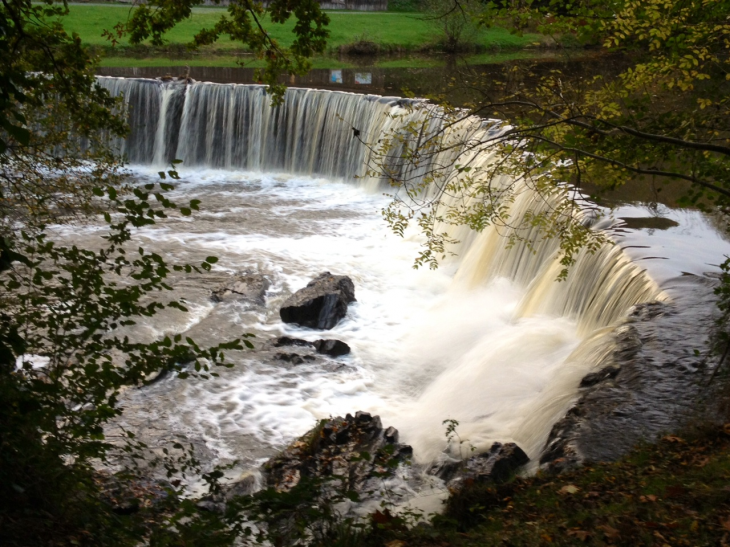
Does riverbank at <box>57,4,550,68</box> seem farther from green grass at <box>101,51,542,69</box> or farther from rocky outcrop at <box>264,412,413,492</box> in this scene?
rocky outcrop at <box>264,412,413,492</box>

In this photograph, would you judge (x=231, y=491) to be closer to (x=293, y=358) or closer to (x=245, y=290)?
(x=293, y=358)

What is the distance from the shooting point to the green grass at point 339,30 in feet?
114

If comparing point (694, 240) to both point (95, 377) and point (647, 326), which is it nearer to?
point (647, 326)

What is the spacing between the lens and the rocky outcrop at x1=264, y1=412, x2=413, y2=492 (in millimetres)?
7074

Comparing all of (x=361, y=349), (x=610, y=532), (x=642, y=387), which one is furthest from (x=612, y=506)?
(x=361, y=349)

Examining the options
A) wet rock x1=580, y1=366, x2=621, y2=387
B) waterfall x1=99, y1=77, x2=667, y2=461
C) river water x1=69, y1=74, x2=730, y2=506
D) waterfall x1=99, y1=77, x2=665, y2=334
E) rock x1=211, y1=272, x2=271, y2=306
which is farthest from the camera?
waterfall x1=99, y1=77, x2=665, y2=334

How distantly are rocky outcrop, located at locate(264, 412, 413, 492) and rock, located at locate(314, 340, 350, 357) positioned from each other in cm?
256

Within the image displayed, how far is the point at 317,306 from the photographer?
38.5 ft

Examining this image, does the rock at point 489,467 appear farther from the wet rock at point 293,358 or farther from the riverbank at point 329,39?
the riverbank at point 329,39

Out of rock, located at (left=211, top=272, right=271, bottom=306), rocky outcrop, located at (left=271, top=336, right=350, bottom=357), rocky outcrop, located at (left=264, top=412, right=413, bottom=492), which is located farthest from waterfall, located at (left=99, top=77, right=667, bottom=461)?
rock, located at (left=211, top=272, right=271, bottom=306)

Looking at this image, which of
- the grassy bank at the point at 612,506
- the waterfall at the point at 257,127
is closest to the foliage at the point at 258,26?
the grassy bank at the point at 612,506

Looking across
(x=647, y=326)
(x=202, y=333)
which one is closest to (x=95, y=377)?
(x=647, y=326)

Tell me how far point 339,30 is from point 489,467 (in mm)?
35500

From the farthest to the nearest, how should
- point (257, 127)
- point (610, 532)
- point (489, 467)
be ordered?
point (257, 127) < point (489, 467) < point (610, 532)
